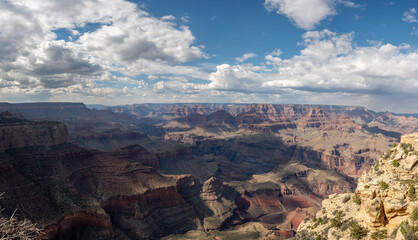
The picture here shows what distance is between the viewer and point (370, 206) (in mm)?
24859

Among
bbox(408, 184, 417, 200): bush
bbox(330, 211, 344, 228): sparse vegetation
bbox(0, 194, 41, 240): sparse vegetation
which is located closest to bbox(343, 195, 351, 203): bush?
bbox(330, 211, 344, 228): sparse vegetation

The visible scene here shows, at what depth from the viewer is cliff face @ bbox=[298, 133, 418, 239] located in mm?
22703

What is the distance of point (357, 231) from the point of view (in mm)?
26656

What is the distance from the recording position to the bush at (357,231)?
26.3 meters

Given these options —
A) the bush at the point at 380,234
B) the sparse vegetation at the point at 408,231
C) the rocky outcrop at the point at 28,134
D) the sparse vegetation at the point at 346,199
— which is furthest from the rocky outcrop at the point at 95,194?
the sparse vegetation at the point at 408,231

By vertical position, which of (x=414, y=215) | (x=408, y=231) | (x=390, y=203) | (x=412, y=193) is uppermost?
(x=412, y=193)

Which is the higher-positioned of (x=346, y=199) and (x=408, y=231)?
(x=408, y=231)

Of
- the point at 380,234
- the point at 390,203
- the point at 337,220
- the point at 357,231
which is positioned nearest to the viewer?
the point at 390,203

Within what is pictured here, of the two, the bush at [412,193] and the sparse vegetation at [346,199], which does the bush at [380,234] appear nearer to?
the bush at [412,193]

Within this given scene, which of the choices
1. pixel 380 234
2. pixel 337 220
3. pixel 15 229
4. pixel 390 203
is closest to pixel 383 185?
pixel 390 203

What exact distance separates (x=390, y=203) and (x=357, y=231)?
18.6ft

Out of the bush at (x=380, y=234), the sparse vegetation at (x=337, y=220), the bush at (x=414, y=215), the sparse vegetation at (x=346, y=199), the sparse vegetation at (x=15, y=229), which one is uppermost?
the sparse vegetation at (x=15, y=229)

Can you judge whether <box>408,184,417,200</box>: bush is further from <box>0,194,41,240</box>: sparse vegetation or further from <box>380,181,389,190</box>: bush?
<box>0,194,41,240</box>: sparse vegetation

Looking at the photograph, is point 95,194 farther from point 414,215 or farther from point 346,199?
point 414,215
